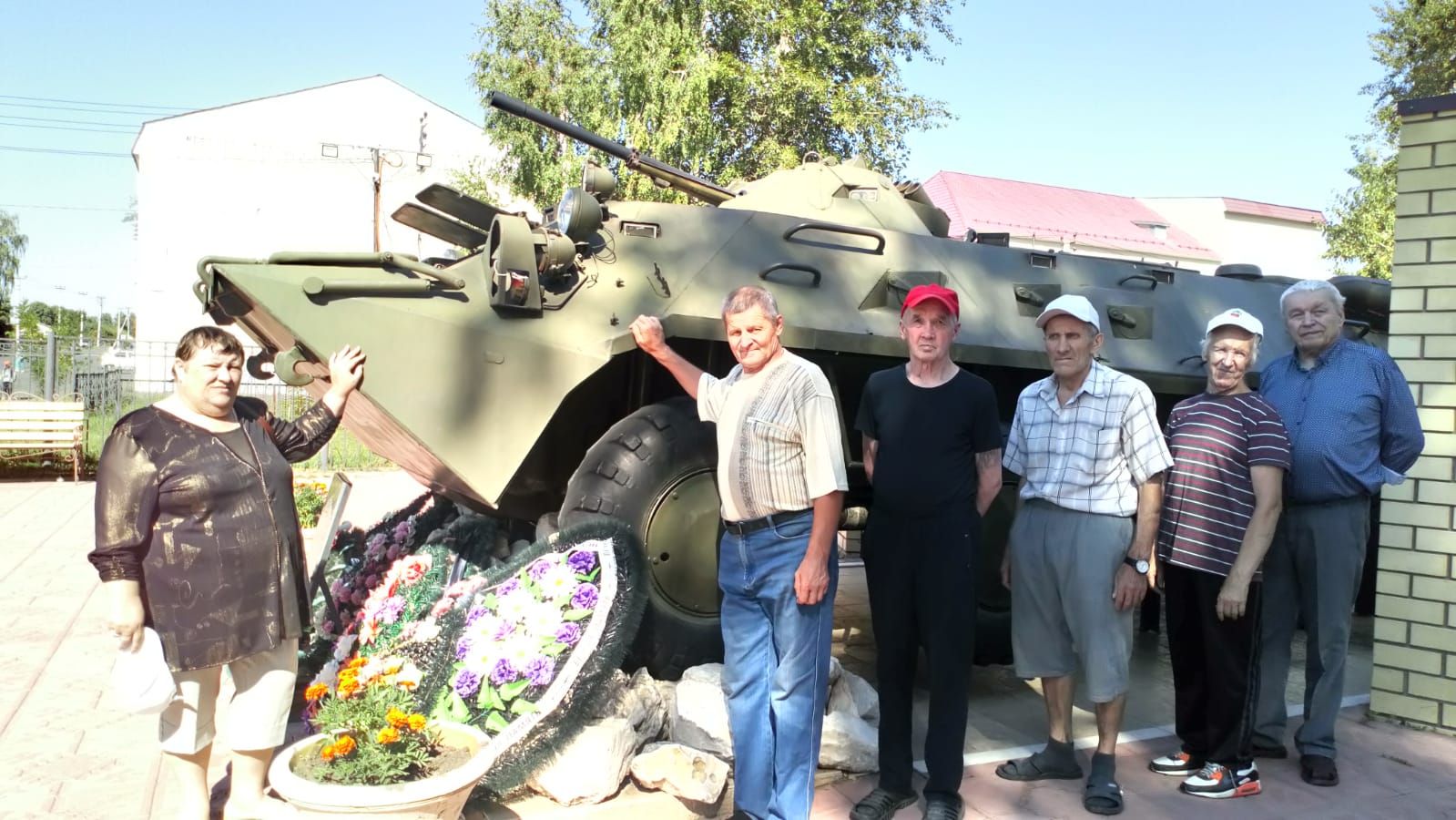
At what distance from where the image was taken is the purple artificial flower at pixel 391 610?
5005 mm

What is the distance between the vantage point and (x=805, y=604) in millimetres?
3574

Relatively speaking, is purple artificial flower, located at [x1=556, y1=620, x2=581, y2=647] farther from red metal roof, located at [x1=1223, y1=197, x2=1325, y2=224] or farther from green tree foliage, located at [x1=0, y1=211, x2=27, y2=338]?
green tree foliage, located at [x1=0, y1=211, x2=27, y2=338]

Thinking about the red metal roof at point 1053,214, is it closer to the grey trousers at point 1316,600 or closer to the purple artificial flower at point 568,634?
the grey trousers at point 1316,600

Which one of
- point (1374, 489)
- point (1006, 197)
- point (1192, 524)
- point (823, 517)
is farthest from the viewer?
point (1006, 197)

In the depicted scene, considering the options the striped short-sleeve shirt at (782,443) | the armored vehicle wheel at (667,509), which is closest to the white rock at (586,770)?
the armored vehicle wheel at (667,509)

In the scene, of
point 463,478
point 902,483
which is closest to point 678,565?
point 463,478

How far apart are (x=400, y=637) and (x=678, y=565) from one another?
3.99ft

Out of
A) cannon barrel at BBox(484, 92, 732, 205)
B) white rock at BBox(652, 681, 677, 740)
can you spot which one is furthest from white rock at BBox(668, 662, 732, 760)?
cannon barrel at BBox(484, 92, 732, 205)

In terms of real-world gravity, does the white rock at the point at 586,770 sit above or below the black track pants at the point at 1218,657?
below

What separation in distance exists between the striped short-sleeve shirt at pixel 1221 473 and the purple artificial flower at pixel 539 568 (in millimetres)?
2347

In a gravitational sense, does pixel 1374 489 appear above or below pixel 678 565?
above

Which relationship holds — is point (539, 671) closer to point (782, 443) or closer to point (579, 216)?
point (782, 443)

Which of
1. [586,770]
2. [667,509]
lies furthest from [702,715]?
[667,509]

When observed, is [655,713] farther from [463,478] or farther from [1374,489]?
[1374,489]
